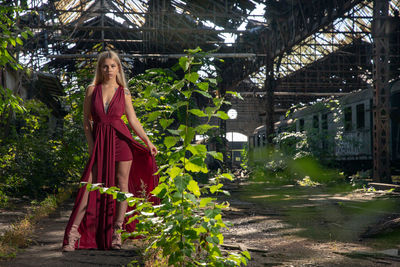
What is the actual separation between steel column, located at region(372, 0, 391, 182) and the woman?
9.70 meters

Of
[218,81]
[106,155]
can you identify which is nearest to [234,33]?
[218,81]

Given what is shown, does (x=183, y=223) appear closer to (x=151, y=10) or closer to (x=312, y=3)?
(x=312, y=3)

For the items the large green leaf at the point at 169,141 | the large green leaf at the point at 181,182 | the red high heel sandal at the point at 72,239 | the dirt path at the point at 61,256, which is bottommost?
the dirt path at the point at 61,256

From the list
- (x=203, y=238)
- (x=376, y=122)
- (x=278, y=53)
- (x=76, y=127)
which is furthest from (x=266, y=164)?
(x=203, y=238)

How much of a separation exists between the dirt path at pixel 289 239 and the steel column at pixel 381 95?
3493mm

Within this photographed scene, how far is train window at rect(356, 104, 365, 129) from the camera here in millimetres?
14906

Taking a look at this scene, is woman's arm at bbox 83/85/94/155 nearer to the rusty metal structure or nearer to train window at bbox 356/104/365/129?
the rusty metal structure

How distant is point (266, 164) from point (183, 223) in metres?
15.5

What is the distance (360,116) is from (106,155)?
12.7m

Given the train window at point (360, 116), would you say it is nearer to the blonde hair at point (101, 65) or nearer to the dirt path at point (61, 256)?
the blonde hair at point (101, 65)

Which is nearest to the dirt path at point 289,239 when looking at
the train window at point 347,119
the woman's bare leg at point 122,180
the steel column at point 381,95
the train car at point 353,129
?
the woman's bare leg at point 122,180

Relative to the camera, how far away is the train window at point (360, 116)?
14.9 metres

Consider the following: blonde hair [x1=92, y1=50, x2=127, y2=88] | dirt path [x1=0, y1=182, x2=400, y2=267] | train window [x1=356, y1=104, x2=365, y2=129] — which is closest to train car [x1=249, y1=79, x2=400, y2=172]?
train window [x1=356, y1=104, x2=365, y2=129]

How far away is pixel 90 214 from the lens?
157 inches
